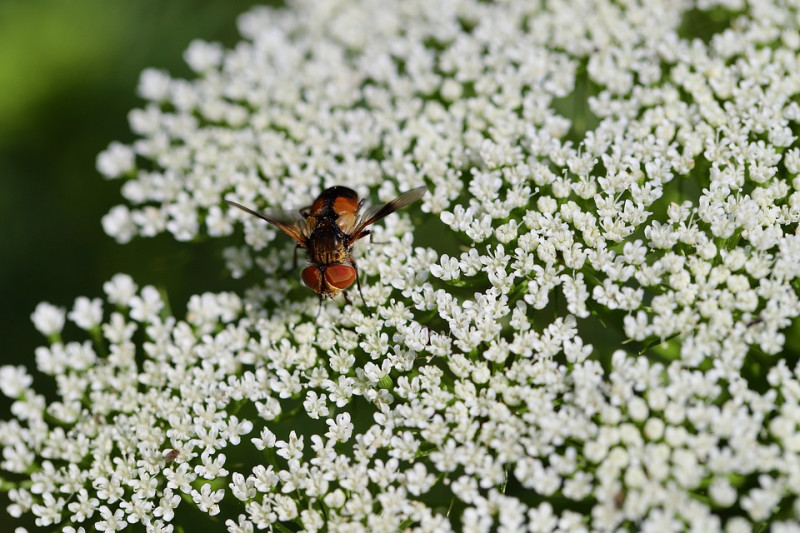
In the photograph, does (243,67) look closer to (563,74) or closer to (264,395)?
(563,74)

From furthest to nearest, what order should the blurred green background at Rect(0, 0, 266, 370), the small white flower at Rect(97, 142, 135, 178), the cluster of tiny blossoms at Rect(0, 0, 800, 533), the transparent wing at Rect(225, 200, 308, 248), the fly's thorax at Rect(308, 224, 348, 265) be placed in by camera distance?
1. the blurred green background at Rect(0, 0, 266, 370)
2. the small white flower at Rect(97, 142, 135, 178)
3. the transparent wing at Rect(225, 200, 308, 248)
4. the fly's thorax at Rect(308, 224, 348, 265)
5. the cluster of tiny blossoms at Rect(0, 0, 800, 533)

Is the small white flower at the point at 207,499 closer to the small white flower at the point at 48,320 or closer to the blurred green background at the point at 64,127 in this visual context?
the small white flower at the point at 48,320

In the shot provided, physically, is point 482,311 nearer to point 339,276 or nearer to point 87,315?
point 339,276

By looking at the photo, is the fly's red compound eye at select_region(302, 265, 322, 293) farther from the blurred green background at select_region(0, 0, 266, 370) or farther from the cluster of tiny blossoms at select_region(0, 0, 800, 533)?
the blurred green background at select_region(0, 0, 266, 370)

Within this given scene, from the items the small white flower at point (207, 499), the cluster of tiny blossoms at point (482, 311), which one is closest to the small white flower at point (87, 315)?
the cluster of tiny blossoms at point (482, 311)

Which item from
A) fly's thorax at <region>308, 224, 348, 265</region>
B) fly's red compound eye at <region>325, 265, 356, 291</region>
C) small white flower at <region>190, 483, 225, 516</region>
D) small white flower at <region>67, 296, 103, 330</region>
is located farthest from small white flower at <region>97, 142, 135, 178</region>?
small white flower at <region>190, 483, 225, 516</region>

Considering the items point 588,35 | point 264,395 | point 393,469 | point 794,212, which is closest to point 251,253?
point 264,395

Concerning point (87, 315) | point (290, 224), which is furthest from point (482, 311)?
point (87, 315)
